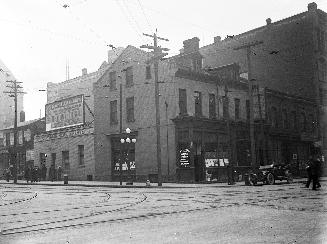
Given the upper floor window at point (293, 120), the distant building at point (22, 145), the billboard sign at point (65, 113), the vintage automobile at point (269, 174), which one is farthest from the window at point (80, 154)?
the upper floor window at point (293, 120)

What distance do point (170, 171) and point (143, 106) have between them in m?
6.18

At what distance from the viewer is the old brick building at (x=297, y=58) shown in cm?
4491

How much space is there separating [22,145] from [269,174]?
35269mm

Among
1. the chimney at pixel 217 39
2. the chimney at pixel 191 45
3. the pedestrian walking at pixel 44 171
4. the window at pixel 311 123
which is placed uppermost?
the chimney at pixel 217 39

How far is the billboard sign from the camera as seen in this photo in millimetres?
42531

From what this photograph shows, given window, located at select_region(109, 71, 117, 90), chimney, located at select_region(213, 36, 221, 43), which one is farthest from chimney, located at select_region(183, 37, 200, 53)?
chimney, located at select_region(213, 36, 221, 43)

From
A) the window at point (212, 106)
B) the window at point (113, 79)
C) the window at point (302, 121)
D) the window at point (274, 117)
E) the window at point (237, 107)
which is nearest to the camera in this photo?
the window at point (212, 106)

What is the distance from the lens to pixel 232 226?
8.55 m

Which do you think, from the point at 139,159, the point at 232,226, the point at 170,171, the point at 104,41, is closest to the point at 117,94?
the point at 139,159

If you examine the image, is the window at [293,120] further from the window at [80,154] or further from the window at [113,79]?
the window at [80,154]

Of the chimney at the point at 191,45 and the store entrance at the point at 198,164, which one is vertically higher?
the chimney at the point at 191,45

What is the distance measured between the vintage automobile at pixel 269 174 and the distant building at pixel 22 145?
102 feet

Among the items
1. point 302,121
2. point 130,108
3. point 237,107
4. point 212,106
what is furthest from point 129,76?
point 302,121

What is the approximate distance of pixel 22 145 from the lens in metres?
51.7
